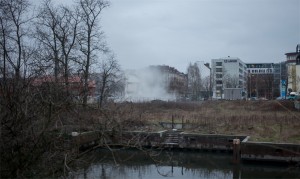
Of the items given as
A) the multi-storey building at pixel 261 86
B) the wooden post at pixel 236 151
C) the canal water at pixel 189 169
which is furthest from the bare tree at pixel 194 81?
the wooden post at pixel 236 151

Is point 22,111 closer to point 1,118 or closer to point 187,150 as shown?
point 1,118

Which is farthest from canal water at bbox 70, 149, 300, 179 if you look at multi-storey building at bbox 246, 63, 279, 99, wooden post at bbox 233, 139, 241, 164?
multi-storey building at bbox 246, 63, 279, 99

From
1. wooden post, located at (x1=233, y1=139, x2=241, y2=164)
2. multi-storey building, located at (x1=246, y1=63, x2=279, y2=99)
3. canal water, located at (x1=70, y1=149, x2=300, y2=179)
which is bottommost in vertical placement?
canal water, located at (x1=70, y1=149, x2=300, y2=179)

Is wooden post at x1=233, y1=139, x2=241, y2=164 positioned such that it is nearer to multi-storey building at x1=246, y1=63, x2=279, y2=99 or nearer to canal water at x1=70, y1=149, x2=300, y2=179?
canal water at x1=70, y1=149, x2=300, y2=179

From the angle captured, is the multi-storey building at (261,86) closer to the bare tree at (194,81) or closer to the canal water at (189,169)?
the bare tree at (194,81)

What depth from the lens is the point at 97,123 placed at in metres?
5.92

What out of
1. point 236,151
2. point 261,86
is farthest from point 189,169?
point 261,86

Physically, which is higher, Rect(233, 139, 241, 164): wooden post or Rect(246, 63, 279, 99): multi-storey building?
Rect(246, 63, 279, 99): multi-storey building

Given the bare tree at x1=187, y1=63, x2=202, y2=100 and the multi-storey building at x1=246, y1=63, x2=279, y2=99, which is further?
the bare tree at x1=187, y1=63, x2=202, y2=100

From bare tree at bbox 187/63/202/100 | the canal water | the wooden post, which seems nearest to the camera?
the canal water

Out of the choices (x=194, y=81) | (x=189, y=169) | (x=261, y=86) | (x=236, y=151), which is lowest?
(x=189, y=169)

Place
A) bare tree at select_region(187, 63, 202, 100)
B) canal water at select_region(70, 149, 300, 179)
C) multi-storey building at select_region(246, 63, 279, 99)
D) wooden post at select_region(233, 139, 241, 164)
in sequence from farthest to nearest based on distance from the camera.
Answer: bare tree at select_region(187, 63, 202, 100) < multi-storey building at select_region(246, 63, 279, 99) < wooden post at select_region(233, 139, 241, 164) < canal water at select_region(70, 149, 300, 179)

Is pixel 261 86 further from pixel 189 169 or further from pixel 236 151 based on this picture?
pixel 189 169

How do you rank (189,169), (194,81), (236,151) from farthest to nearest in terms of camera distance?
1. (194,81)
2. (236,151)
3. (189,169)
